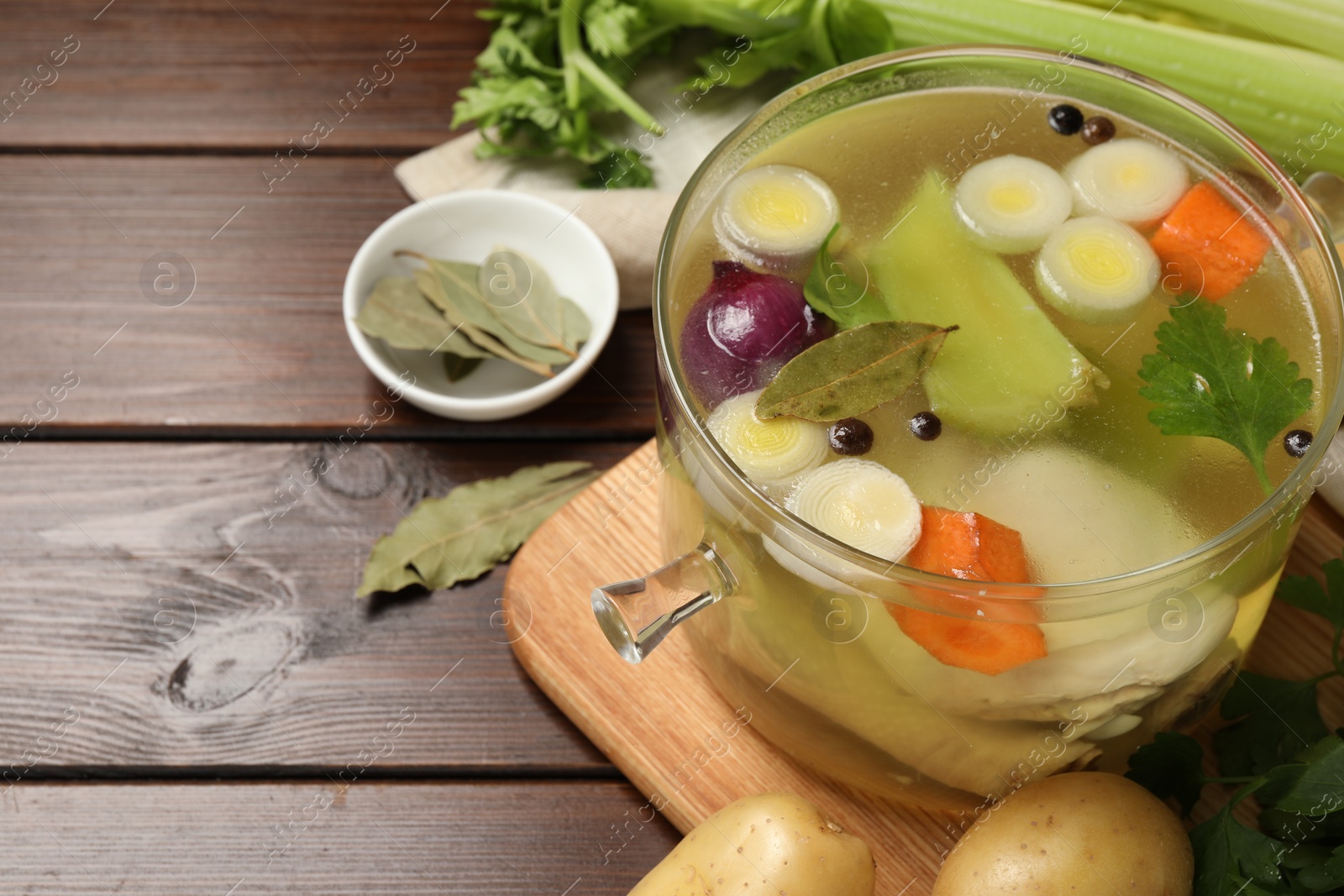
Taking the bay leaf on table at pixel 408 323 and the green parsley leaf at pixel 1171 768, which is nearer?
the green parsley leaf at pixel 1171 768

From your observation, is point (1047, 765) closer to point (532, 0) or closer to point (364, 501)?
point (364, 501)

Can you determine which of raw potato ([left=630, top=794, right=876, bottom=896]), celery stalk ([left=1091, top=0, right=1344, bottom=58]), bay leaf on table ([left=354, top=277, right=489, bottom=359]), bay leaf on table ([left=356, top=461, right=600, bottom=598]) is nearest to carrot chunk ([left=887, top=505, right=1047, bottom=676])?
raw potato ([left=630, top=794, right=876, bottom=896])

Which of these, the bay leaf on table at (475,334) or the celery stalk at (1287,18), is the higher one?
the celery stalk at (1287,18)

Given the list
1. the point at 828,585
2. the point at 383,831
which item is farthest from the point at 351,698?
the point at 828,585

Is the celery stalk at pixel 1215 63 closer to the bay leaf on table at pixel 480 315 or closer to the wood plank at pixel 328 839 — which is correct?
the bay leaf on table at pixel 480 315

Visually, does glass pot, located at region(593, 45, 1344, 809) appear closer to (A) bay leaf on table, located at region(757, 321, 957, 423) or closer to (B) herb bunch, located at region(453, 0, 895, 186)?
(A) bay leaf on table, located at region(757, 321, 957, 423)

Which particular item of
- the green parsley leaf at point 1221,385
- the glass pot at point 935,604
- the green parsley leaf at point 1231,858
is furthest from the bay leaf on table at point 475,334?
the green parsley leaf at point 1231,858
